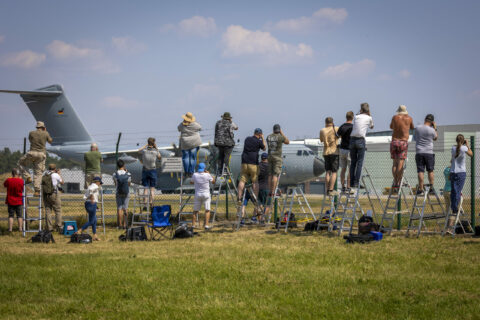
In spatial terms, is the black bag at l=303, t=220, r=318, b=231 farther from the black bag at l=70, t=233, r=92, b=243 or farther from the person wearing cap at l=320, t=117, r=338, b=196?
the black bag at l=70, t=233, r=92, b=243

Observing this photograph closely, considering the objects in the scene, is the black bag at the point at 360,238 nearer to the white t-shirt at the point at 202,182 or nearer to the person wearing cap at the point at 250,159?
the white t-shirt at the point at 202,182

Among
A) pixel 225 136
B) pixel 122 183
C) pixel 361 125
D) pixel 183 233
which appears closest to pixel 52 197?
pixel 122 183

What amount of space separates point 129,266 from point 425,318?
4610 millimetres

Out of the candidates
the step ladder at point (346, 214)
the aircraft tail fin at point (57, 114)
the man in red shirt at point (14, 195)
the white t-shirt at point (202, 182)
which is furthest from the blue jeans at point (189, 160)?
the aircraft tail fin at point (57, 114)

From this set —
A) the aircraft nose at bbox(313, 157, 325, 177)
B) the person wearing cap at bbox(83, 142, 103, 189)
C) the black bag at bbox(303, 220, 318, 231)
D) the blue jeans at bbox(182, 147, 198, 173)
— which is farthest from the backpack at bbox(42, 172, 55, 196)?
the aircraft nose at bbox(313, 157, 325, 177)

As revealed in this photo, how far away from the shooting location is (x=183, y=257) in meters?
9.08

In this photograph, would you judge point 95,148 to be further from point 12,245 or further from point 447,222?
point 447,222

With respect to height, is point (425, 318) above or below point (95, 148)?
below

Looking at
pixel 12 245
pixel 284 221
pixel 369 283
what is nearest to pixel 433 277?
pixel 369 283

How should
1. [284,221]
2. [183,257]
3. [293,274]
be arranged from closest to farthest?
[293,274], [183,257], [284,221]

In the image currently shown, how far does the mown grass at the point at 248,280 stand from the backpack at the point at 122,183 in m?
3.41

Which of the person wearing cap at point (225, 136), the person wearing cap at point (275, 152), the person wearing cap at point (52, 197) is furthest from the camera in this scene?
the person wearing cap at point (225, 136)

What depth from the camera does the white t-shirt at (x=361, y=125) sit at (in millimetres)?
11289

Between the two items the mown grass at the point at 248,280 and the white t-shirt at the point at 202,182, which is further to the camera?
the white t-shirt at the point at 202,182
